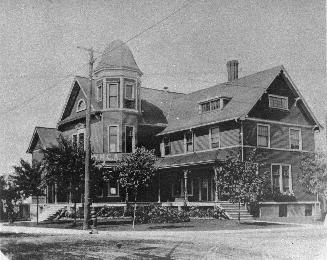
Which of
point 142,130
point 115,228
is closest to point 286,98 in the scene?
point 142,130

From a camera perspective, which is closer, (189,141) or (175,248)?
(175,248)

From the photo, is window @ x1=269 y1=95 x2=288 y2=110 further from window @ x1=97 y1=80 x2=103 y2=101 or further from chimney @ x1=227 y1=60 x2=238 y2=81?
window @ x1=97 y1=80 x2=103 y2=101

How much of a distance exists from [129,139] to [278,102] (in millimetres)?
10818

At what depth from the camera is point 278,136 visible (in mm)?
32562

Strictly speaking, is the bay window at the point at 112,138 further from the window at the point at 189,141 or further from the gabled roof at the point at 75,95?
the window at the point at 189,141

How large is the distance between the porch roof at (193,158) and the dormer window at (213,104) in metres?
3.22

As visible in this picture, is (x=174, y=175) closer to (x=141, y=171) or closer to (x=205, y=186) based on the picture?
(x=205, y=186)

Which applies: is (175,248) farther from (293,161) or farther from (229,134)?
(293,161)

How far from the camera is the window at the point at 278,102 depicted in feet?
106

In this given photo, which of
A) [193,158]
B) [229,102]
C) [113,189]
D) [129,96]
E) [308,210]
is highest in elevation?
[129,96]

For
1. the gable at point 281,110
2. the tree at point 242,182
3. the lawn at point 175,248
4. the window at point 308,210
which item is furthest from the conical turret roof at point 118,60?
the lawn at point 175,248

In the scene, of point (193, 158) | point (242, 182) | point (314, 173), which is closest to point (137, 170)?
point (242, 182)

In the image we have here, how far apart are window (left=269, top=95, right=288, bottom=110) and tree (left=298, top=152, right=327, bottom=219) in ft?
12.8

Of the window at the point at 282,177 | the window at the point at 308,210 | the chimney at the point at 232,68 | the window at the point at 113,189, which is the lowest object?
the window at the point at 308,210
